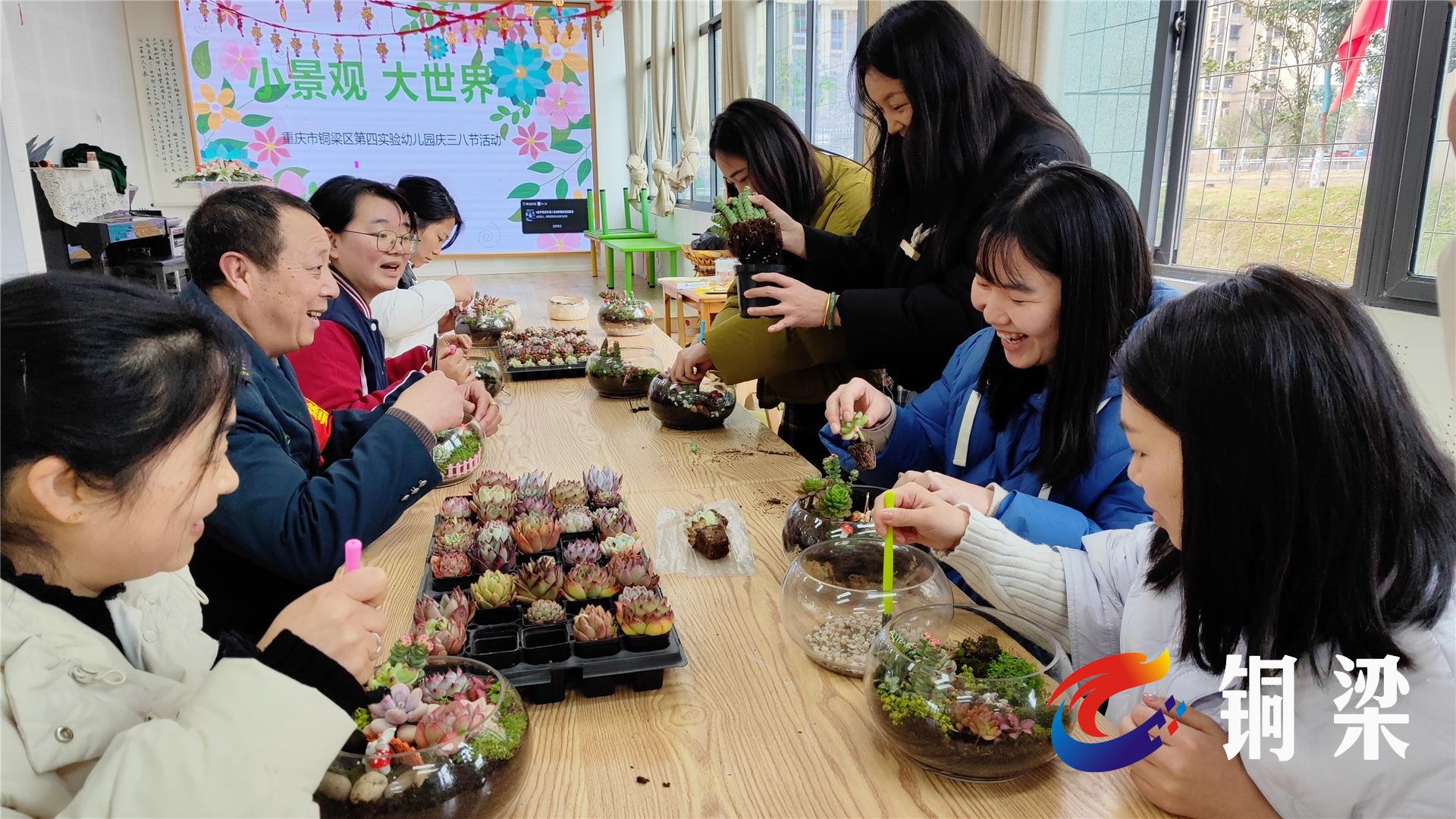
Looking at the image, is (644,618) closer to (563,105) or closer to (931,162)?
A: (931,162)

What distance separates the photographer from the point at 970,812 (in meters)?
0.85

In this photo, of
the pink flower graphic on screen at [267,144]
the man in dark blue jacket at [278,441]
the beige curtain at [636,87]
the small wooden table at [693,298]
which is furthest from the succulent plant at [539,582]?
the pink flower graphic on screen at [267,144]

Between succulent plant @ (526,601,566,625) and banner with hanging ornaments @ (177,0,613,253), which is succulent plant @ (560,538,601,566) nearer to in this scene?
succulent plant @ (526,601,566,625)

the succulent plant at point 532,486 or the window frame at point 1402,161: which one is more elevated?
the window frame at point 1402,161

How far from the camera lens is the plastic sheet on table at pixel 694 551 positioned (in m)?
1.41

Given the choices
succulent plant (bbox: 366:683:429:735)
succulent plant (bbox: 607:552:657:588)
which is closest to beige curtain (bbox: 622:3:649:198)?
succulent plant (bbox: 607:552:657:588)

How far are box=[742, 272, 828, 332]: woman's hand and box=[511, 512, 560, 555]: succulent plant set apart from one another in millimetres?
825

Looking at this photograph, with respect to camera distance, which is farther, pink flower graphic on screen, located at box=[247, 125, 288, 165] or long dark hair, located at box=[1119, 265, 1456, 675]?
pink flower graphic on screen, located at box=[247, 125, 288, 165]

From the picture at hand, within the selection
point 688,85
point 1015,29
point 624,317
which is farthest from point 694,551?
point 688,85

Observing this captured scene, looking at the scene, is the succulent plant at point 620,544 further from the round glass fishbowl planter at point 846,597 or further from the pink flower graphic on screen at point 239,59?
the pink flower graphic on screen at point 239,59

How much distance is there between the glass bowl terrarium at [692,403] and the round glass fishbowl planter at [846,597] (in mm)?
1031

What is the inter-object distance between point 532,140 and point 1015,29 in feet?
24.6

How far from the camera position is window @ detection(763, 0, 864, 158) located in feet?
19.4

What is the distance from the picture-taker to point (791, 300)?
6.46ft
